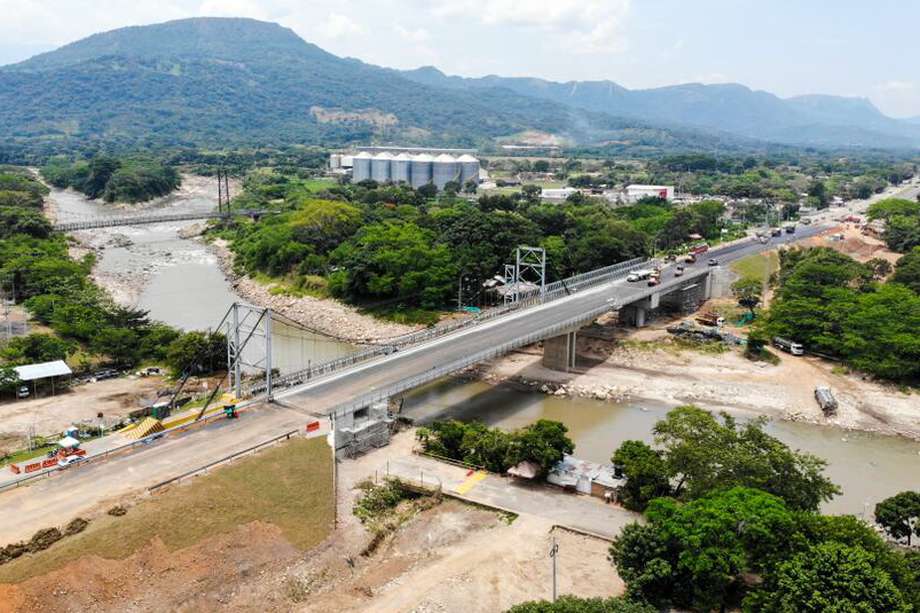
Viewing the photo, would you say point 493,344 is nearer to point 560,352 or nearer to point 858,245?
point 560,352

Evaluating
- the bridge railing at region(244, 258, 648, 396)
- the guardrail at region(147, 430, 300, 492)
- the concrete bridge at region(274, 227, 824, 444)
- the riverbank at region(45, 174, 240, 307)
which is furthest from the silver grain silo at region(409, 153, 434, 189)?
the guardrail at region(147, 430, 300, 492)

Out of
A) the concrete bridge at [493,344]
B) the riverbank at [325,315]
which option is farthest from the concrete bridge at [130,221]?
the concrete bridge at [493,344]

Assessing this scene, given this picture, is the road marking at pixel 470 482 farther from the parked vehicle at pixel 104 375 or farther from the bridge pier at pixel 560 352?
the parked vehicle at pixel 104 375

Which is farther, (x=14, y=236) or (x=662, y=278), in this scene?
(x=14, y=236)

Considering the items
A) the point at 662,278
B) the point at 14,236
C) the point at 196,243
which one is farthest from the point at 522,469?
the point at 196,243

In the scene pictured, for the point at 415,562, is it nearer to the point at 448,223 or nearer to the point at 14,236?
the point at 448,223

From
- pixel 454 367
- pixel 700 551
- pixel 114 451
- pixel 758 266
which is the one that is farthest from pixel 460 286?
pixel 700 551

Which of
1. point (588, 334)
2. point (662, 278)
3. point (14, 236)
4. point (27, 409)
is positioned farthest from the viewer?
point (14, 236)
